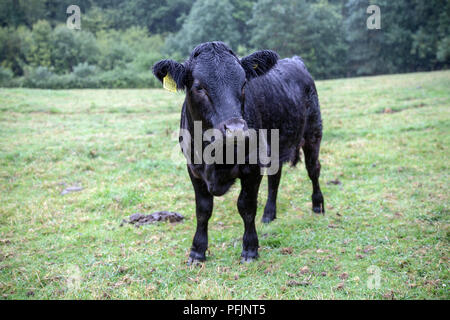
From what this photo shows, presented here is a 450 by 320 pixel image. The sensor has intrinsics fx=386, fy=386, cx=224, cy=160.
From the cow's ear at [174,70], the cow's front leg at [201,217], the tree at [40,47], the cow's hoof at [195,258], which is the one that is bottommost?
the cow's hoof at [195,258]

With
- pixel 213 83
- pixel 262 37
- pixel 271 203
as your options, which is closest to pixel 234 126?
pixel 213 83

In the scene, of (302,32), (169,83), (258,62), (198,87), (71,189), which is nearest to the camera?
(198,87)

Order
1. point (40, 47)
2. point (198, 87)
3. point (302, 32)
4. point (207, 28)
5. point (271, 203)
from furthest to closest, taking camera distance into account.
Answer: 1. point (302, 32)
2. point (207, 28)
3. point (40, 47)
4. point (271, 203)
5. point (198, 87)

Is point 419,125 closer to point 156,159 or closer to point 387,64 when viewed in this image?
point 156,159

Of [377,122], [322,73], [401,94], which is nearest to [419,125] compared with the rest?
[377,122]

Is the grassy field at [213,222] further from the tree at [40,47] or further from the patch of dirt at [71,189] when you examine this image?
the tree at [40,47]

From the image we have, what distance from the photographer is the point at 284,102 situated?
5.32 metres

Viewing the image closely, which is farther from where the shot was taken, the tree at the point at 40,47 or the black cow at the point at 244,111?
the tree at the point at 40,47

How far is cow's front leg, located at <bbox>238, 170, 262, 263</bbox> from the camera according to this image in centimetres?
443

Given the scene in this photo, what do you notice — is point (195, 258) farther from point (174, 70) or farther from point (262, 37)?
point (262, 37)

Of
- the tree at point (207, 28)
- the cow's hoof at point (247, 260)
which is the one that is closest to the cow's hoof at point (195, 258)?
the cow's hoof at point (247, 260)

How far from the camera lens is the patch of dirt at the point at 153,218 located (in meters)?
5.86

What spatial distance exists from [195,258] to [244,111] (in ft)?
5.99

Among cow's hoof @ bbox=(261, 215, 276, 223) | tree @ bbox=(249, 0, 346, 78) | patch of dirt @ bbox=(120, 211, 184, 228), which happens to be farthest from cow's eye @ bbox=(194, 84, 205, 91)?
tree @ bbox=(249, 0, 346, 78)
